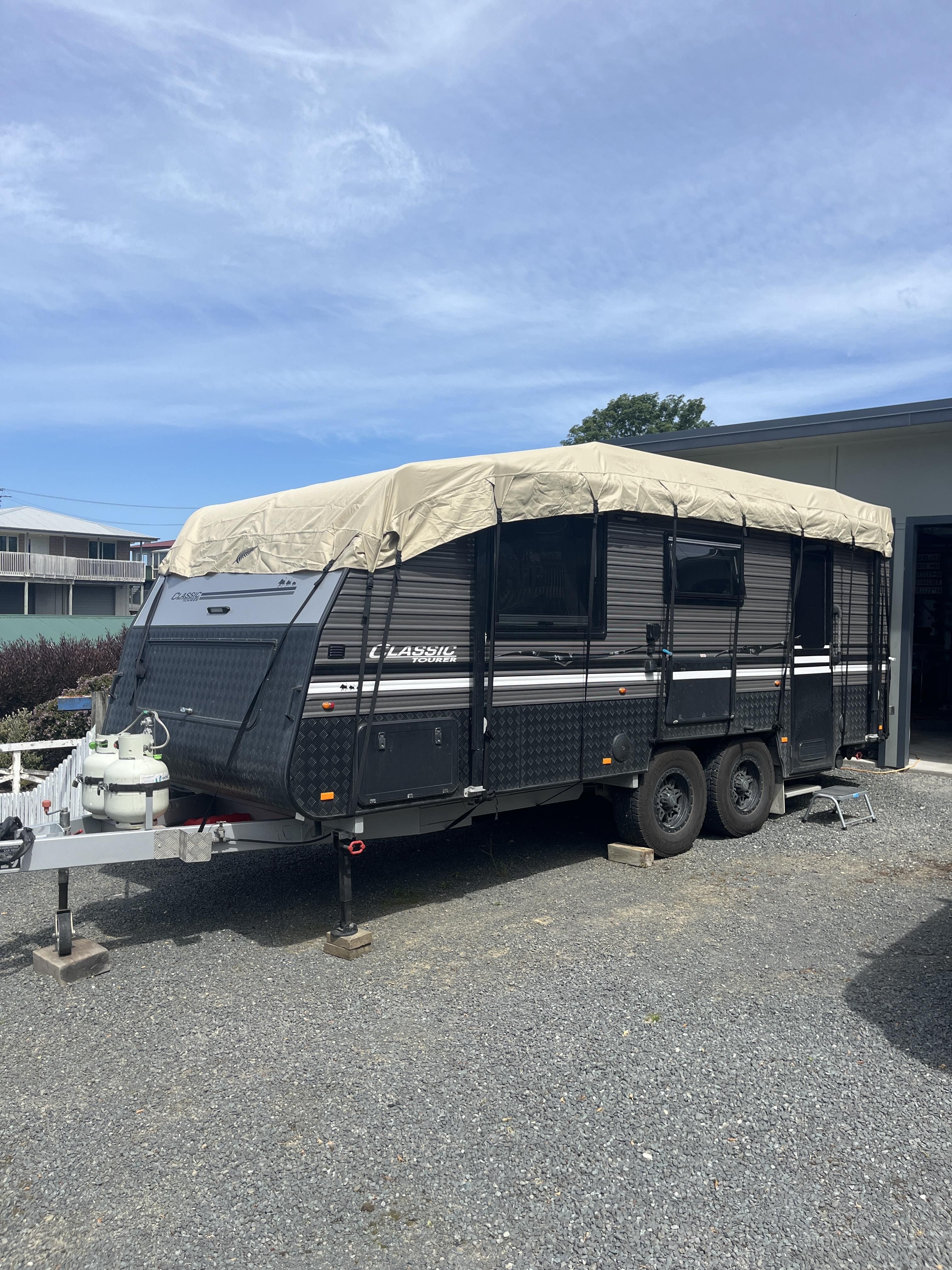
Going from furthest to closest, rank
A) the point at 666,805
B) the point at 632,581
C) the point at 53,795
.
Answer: the point at 53,795 → the point at 666,805 → the point at 632,581

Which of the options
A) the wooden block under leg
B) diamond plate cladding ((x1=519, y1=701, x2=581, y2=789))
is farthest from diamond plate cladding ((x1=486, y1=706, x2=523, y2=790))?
the wooden block under leg

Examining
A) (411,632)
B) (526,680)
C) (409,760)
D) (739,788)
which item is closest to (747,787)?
(739,788)

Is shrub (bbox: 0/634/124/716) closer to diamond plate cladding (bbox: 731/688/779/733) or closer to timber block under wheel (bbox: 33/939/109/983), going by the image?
timber block under wheel (bbox: 33/939/109/983)

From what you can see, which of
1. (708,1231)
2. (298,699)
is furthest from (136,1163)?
(298,699)

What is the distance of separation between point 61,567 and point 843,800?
39733mm

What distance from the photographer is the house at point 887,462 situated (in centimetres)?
1159

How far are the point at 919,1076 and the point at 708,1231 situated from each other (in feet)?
5.14

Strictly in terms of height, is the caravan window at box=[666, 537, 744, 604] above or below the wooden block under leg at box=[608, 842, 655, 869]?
above

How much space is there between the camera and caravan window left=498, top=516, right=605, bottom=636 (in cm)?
615

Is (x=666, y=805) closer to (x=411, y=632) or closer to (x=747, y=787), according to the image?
(x=747, y=787)

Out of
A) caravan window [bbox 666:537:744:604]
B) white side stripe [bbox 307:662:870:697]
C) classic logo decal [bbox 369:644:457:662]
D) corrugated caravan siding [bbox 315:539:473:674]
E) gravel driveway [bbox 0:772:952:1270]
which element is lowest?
gravel driveway [bbox 0:772:952:1270]

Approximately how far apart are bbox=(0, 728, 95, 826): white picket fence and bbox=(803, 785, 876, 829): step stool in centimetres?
659

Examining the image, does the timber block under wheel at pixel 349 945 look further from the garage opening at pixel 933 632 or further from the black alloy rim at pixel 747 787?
the garage opening at pixel 933 632

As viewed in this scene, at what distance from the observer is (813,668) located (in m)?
8.89
